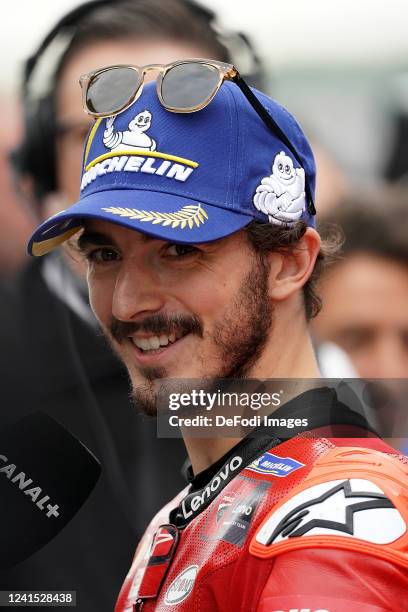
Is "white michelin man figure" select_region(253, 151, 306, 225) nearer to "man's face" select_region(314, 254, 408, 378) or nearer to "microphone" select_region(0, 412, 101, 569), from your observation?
"microphone" select_region(0, 412, 101, 569)

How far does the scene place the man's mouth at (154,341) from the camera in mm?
1770

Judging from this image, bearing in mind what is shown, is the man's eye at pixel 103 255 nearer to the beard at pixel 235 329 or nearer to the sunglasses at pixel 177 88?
the beard at pixel 235 329

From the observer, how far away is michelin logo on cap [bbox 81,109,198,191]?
175cm

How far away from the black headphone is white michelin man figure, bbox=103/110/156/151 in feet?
5.32

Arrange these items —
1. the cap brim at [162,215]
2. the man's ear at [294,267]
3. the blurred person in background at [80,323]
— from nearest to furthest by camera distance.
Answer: the cap brim at [162,215] < the man's ear at [294,267] < the blurred person in background at [80,323]

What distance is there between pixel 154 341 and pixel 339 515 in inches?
22.0

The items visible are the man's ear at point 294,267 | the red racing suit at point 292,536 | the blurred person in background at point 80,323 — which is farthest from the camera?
the blurred person in background at point 80,323

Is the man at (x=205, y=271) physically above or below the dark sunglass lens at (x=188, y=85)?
below

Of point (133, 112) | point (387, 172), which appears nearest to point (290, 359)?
point (133, 112)

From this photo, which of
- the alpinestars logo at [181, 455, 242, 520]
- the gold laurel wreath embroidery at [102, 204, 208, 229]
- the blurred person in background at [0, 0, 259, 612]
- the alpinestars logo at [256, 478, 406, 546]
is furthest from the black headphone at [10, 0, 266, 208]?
the alpinestars logo at [256, 478, 406, 546]

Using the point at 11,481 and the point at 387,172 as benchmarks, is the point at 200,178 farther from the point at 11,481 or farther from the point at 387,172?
the point at 387,172

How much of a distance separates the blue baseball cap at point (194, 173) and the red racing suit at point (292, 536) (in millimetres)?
383

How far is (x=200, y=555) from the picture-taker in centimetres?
155

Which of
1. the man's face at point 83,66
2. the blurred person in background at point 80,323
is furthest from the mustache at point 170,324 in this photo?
the man's face at point 83,66
